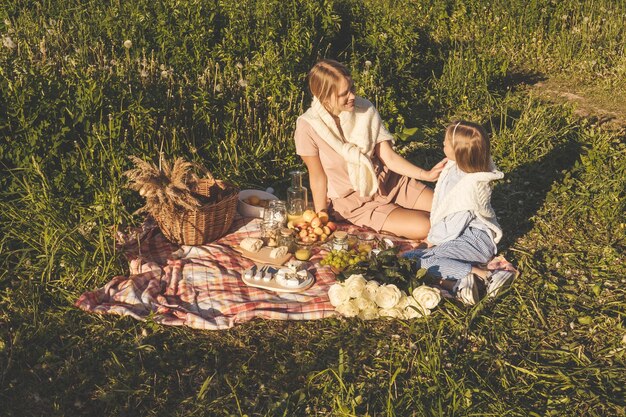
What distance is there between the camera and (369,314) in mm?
4680

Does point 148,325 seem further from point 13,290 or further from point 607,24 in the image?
point 607,24

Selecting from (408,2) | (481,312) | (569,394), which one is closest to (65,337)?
(481,312)

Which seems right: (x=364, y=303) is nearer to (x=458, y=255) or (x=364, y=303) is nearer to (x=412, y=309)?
(x=412, y=309)

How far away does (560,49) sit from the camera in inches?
379

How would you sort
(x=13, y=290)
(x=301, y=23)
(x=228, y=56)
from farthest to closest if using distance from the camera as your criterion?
(x=301, y=23) → (x=228, y=56) → (x=13, y=290)

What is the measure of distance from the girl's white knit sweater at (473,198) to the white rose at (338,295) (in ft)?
4.07

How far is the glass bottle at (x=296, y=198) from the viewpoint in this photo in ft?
19.7

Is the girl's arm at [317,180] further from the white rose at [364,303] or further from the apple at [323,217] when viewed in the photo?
the white rose at [364,303]

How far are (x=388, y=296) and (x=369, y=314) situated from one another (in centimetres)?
20

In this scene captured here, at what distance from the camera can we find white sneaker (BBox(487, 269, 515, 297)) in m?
4.93

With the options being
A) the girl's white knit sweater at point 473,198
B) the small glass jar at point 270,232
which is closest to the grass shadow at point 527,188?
the girl's white knit sweater at point 473,198

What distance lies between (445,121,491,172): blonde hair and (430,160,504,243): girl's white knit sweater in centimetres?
8

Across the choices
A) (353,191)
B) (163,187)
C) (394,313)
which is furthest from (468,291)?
(163,187)

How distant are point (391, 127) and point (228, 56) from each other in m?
1.95
